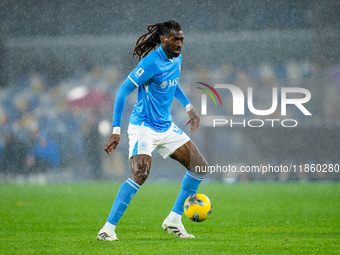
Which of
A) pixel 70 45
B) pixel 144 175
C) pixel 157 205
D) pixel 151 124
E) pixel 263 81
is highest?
pixel 70 45

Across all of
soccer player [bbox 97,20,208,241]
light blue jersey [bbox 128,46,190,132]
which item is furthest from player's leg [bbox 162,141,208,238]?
light blue jersey [bbox 128,46,190,132]

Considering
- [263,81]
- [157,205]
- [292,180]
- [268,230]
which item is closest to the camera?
[268,230]

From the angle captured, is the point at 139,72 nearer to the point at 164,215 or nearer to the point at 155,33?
the point at 155,33

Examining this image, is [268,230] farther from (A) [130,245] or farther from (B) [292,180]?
(B) [292,180]

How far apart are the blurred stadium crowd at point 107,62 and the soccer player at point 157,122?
7.79 metres

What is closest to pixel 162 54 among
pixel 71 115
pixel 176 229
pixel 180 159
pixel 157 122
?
pixel 157 122

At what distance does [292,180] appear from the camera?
13805 mm

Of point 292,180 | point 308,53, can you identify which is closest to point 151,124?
point 292,180

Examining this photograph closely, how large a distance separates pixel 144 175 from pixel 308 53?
35.2 feet

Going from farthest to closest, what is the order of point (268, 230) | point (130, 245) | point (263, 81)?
point (263, 81), point (268, 230), point (130, 245)

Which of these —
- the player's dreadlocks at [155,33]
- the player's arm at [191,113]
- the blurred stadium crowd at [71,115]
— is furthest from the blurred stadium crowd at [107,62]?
the player's dreadlocks at [155,33]

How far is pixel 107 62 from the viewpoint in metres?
16.7

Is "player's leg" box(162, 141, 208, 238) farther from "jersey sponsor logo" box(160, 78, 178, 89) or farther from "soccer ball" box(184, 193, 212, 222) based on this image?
"jersey sponsor logo" box(160, 78, 178, 89)

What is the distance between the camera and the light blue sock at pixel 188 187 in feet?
21.4
